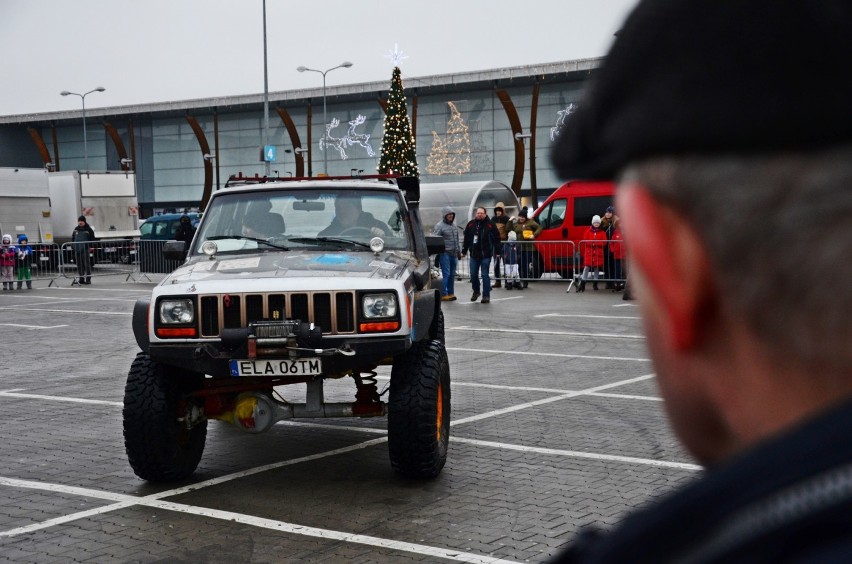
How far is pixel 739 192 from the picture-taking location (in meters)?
0.80

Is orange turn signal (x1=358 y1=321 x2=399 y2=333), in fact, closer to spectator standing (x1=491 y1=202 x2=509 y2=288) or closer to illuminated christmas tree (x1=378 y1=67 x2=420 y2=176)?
spectator standing (x1=491 y1=202 x2=509 y2=288)

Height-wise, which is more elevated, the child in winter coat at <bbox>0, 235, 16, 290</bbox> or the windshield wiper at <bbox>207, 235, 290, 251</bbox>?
the windshield wiper at <bbox>207, 235, 290, 251</bbox>

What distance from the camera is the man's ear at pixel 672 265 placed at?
82 cm

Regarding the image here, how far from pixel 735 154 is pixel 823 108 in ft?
0.21

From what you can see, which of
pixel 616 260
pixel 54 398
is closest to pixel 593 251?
pixel 616 260

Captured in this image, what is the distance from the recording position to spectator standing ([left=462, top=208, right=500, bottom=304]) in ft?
74.9

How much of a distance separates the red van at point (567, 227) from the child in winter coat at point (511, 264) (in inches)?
21.8

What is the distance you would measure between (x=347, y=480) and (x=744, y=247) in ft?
22.9

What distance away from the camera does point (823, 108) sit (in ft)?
2.51

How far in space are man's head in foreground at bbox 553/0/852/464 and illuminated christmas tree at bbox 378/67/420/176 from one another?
4824 cm

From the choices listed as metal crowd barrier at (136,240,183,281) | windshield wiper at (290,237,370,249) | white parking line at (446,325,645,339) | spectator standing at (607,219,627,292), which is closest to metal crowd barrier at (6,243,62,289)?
metal crowd barrier at (136,240,183,281)

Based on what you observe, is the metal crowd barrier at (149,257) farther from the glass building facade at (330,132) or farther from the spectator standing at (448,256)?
the glass building facade at (330,132)

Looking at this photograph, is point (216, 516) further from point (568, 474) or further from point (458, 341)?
point (458, 341)

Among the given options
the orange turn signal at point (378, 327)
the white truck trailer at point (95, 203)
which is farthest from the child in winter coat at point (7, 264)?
the orange turn signal at point (378, 327)
